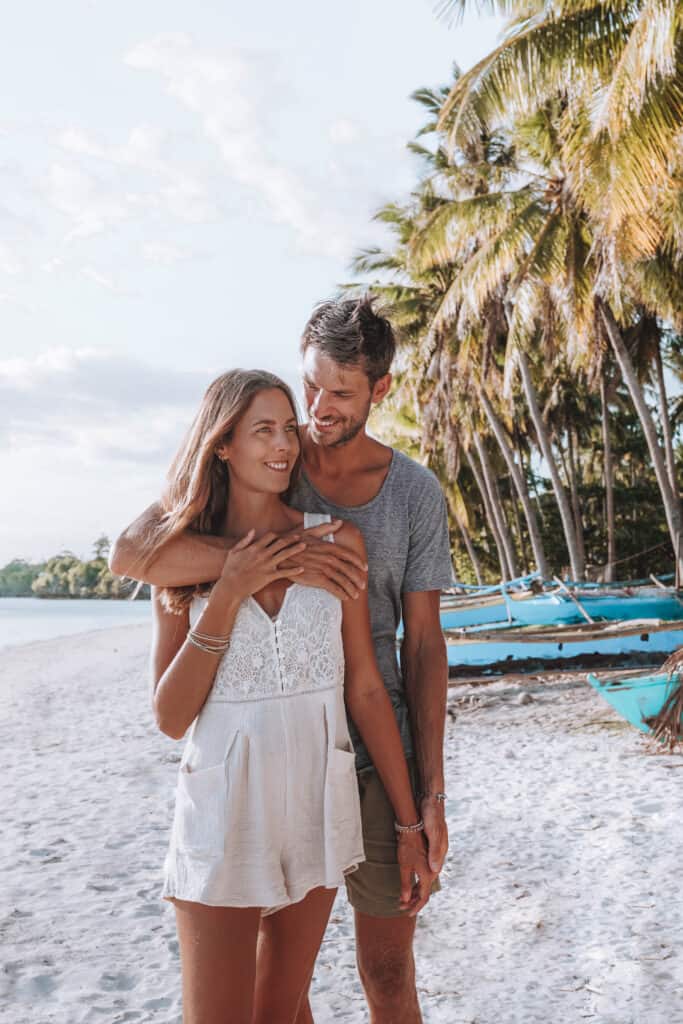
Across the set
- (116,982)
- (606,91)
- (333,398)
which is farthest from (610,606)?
(333,398)

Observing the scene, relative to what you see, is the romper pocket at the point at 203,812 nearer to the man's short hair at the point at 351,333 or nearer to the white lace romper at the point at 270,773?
the white lace romper at the point at 270,773

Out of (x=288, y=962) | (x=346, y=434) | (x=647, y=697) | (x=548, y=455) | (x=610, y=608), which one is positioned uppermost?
(x=548, y=455)

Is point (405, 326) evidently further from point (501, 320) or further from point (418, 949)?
point (418, 949)

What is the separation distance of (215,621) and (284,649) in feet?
0.57

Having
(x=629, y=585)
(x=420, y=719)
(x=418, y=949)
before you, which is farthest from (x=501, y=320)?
(x=420, y=719)

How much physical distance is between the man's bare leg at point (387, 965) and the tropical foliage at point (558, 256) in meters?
1.71

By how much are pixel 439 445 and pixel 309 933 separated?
30337mm

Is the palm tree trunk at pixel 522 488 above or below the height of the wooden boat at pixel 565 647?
above

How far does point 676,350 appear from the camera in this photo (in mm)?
26438

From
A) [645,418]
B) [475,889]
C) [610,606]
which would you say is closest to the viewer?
[475,889]

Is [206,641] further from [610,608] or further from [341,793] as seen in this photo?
[610,608]

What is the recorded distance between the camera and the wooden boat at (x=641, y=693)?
7.47 meters

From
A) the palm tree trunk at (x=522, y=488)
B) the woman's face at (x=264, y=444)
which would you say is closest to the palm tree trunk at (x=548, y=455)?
the palm tree trunk at (x=522, y=488)

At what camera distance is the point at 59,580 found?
84.7m
